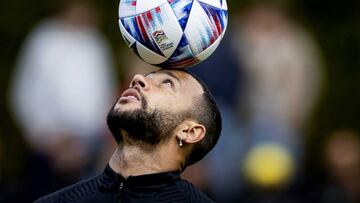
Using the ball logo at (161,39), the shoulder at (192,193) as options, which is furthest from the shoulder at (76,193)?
the ball logo at (161,39)

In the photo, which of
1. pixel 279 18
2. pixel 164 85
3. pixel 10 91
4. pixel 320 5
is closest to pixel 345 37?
pixel 320 5

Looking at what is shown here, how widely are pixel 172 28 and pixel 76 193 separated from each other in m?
1.20

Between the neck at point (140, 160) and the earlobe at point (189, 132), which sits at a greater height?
the earlobe at point (189, 132)

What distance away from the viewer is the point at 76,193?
9156mm

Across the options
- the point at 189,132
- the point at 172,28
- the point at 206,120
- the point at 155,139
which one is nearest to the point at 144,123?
the point at 155,139

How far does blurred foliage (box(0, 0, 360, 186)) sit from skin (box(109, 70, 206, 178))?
7.30 m

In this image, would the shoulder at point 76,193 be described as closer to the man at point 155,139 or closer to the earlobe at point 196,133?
the man at point 155,139

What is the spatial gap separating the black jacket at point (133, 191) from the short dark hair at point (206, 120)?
10.8 inches

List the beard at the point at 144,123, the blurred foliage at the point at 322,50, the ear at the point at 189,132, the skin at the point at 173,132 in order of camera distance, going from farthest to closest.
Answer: the blurred foliage at the point at 322,50 < the ear at the point at 189,132 < the skin at the point at 173,132 < the beard at the point at 144,123

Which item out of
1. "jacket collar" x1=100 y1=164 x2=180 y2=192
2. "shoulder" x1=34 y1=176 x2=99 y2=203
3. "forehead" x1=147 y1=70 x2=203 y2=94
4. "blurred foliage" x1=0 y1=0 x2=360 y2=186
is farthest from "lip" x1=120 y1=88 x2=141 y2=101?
"blurred foliage" x1=0 y1=0 x2=360 y2=186

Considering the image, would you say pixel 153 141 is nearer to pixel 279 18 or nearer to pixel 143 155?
pixel 143 155

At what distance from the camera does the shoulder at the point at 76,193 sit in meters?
9.12

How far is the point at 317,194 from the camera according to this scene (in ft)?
43.9

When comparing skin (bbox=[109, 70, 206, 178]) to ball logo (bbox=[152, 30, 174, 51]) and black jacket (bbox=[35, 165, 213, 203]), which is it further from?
ball logo (bbox=[152, 30, 174, 51])
